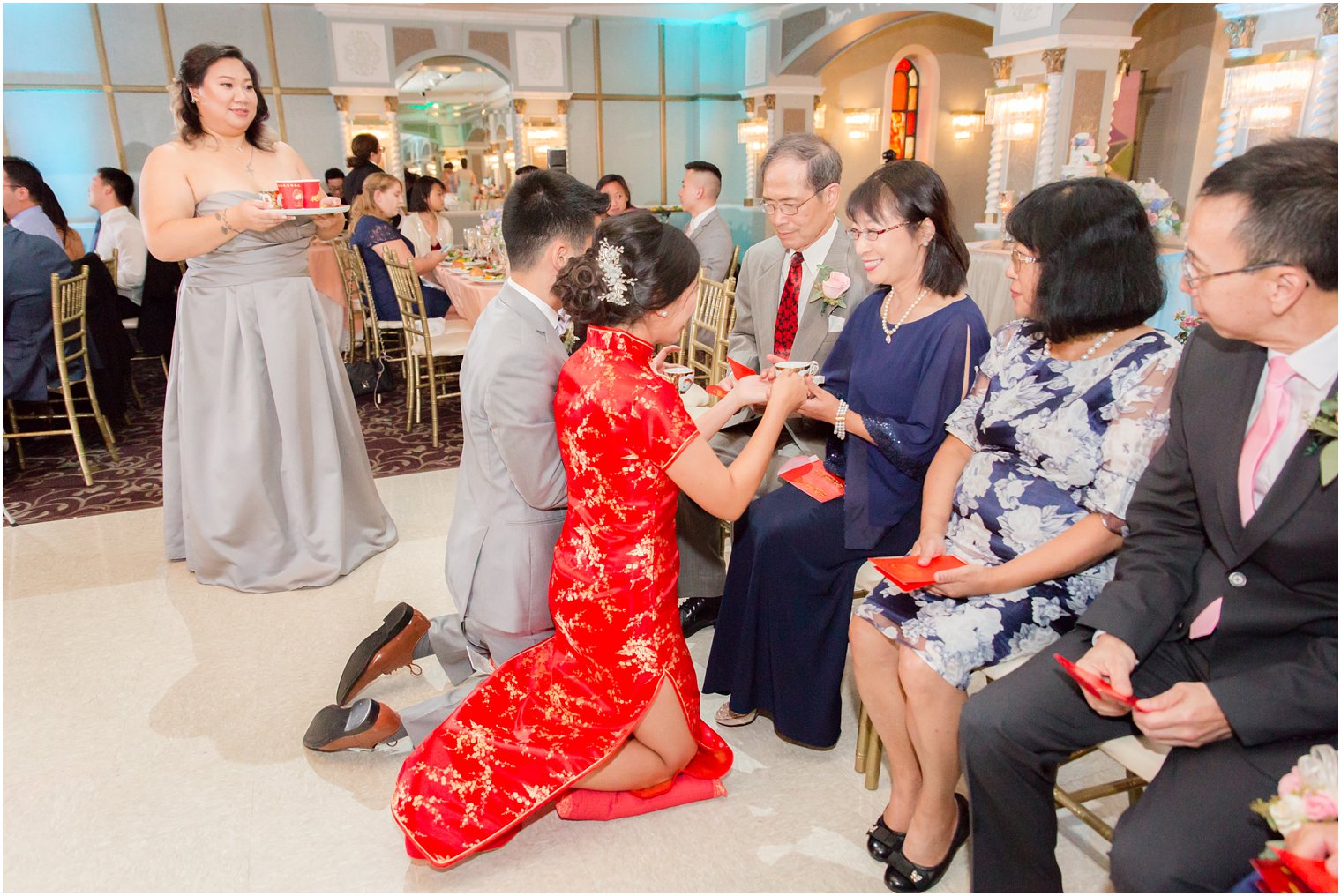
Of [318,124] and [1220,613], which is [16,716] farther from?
[318,124]

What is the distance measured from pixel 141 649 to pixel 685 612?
1.82 m

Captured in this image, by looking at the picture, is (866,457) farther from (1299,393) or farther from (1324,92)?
(1324,92)

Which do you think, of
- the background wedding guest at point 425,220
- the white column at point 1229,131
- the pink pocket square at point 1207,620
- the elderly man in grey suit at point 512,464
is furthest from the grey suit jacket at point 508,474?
the white column at point 1229,131

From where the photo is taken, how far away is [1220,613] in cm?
145

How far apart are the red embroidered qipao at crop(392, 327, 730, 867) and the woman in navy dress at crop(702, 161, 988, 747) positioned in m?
0.33

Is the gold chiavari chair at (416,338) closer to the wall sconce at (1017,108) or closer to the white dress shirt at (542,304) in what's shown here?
the white dress shirt at (542,304)

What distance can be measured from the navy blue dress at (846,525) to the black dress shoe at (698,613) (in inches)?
23.1

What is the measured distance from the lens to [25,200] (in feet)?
16.3

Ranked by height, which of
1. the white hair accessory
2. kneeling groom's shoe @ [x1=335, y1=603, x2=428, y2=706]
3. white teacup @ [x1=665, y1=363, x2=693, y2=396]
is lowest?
kneeling groom's shoe @ [x1=335, y1=603, x2=428, y2=706]

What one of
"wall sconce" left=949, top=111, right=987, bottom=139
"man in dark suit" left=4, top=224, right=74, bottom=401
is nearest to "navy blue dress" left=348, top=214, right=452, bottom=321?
"man in dark suit" left=4, top=224, right=74, bottom=401

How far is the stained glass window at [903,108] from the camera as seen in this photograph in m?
14.4

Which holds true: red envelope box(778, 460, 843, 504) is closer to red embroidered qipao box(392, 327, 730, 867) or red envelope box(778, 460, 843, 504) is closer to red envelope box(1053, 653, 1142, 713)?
red embroidered qipao box(392, 327, 730, 867)

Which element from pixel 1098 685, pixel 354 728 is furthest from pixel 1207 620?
pixel 354 728

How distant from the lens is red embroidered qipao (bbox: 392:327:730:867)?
1763 mm
